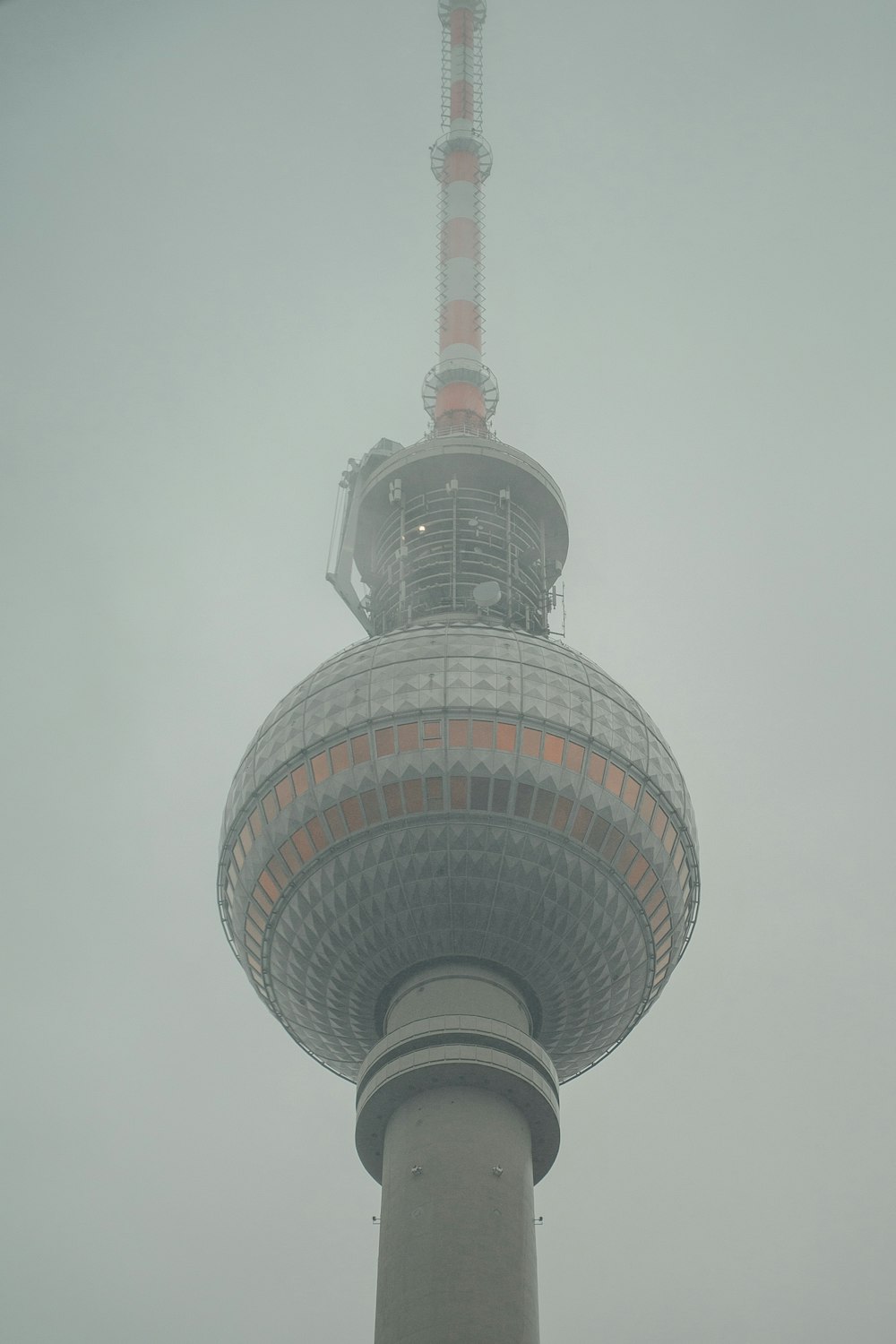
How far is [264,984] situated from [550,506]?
2989cm

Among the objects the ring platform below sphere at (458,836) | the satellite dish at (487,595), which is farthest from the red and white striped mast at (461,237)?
the ring platform below sphere at (458,836)

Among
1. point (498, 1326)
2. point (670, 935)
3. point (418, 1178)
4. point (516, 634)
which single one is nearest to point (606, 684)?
point (516, 634)

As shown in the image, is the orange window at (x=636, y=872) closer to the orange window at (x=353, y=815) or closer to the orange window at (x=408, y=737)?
the orange window at (x=408, y=737)

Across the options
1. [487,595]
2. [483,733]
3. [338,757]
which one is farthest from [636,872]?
[487,595]

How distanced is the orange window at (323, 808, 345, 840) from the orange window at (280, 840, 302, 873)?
2.15m

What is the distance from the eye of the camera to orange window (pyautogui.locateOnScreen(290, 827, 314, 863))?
55.0m

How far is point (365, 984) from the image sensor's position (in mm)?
56875

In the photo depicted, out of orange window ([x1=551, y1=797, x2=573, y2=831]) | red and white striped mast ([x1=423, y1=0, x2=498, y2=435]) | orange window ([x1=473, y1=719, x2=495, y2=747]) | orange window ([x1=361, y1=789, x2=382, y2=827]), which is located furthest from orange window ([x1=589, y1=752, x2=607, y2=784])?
red and white striped mast ([x1=423, y1=0, x2=498, y2=435])

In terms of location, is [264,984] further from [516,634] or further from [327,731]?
[516,634]

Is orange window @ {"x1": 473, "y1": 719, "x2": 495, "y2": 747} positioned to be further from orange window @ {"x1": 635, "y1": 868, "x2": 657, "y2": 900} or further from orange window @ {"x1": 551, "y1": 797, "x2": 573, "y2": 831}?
orange window @ {"x1": 635, "y1": 868, "x2": 657, "y2": 900}

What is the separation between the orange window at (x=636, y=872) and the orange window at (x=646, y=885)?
0.25 metres

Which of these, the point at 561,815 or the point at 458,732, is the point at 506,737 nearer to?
the point at 458,732

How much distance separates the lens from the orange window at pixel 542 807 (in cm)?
5384

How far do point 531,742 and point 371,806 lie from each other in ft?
23.0
